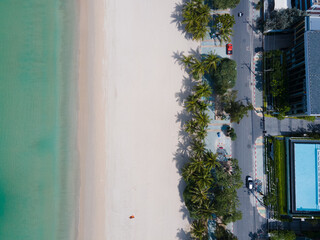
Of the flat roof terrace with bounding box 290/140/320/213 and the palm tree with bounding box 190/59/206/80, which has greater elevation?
the palm tree with bounding box 190/59/206/80

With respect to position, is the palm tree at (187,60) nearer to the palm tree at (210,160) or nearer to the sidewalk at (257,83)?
the sidewalk at (257,83)

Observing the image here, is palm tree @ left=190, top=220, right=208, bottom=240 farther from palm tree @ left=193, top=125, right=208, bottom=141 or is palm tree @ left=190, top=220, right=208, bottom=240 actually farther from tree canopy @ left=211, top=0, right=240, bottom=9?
tree canopy @ left=211, top=0, right=240, bottom=9

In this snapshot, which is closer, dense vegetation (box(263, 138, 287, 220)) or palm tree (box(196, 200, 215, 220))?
palm tree (box(196, 200, 215, 220))

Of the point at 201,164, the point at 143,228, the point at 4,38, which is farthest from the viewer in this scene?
the point at 4,38

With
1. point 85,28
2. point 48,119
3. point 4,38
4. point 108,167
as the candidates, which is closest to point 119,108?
point 108,167

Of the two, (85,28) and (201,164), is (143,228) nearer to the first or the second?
(201,164)

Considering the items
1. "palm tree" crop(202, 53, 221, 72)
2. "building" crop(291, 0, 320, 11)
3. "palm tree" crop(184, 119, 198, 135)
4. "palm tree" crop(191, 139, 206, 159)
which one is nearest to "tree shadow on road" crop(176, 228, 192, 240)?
"palm tree" crop(191, 139, 206, 159)

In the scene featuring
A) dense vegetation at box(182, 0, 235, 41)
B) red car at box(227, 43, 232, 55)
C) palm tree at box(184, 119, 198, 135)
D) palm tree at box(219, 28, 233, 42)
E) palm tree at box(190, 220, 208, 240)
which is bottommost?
palm tree at box(190, 220, 208, 240)
